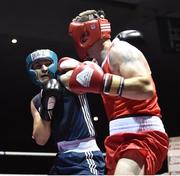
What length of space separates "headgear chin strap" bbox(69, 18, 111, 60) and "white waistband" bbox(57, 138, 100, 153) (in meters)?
0.43

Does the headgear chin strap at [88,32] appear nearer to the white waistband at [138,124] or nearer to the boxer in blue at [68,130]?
the boxer in blue at [68,130]

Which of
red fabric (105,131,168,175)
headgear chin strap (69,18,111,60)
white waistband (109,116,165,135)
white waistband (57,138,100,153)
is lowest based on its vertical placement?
white waistband (57,138,100,153)

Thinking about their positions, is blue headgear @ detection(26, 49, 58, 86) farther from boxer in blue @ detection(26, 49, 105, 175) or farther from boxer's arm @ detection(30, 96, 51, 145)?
boxer's arm @ detection(30, 96, 51, 145)

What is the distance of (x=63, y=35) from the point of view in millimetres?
5523

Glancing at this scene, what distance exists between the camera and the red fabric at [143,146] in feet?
5.85

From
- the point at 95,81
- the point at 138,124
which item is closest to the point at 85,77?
the point at 95,81

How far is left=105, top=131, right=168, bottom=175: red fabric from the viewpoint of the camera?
1.78 m

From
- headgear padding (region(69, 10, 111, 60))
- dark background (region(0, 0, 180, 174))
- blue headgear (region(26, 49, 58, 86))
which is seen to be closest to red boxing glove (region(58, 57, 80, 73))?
headgear padding (region(69, 10, 111, 60))

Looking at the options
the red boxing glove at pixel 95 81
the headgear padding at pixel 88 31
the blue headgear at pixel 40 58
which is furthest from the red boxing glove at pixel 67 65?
the red boxing glove at pixel 95 81

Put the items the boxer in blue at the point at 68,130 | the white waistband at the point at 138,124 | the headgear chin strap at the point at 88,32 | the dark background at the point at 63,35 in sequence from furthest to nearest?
1. the dark background at the point at 63,35
2. the boxer in blue at the point at 68,130
3. the headgear chin strap at the point at 88,32
4. the white waistband at the point at 138,124

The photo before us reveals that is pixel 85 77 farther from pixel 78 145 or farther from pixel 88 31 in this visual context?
pixel 78 145

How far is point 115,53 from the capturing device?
1836 mm

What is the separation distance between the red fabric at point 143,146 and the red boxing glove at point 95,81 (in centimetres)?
20

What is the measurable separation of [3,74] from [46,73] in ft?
14.2
